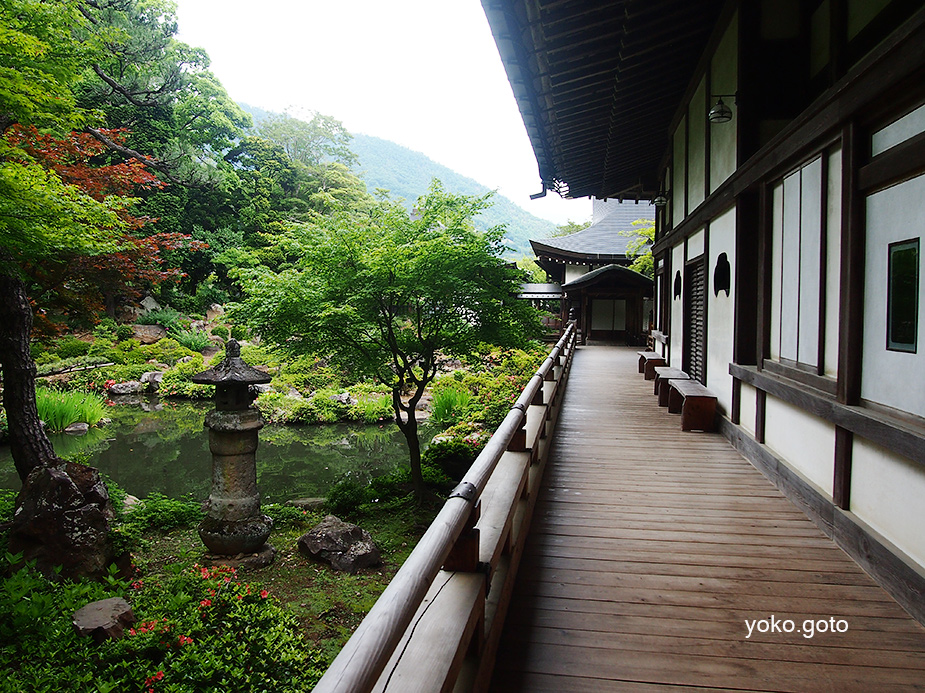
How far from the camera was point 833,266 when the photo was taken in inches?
135

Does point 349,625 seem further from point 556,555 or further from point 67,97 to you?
point 67,97

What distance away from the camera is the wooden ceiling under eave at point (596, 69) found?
475 centimetres

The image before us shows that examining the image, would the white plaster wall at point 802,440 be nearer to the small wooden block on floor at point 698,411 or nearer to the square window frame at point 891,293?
the square window frame at point 891,293

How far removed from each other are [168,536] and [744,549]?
6737 millimetres

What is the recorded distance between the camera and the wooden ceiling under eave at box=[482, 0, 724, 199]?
4750 mm

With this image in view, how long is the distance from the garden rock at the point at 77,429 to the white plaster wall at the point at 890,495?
14647 millimetres

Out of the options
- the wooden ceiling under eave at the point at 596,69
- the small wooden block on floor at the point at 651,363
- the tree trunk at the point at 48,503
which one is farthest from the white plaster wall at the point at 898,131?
the small wooden block on floor at the point at 651,363


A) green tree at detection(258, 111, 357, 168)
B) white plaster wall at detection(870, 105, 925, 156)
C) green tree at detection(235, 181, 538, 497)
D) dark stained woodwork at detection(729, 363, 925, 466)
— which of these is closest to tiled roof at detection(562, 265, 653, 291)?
green tree at detection(235, 181, 538, 497)

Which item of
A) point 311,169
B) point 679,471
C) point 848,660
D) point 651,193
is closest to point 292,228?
point 679,471

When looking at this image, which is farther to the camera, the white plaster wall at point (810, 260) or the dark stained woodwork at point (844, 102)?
the white plaster wall at point (810, 260)

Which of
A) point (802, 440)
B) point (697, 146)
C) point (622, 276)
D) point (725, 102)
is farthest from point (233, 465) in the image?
point (622, 276)

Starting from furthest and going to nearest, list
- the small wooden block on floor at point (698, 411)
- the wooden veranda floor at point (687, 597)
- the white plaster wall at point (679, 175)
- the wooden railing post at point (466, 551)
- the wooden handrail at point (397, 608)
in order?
the white plaster wall at point (679, 175), the small wooden block on floor at point (698, 411), the wooden veranda floor at point (687, 597), the wooden railing post at point (466, 551), the wooden handrail at point (397, 608)

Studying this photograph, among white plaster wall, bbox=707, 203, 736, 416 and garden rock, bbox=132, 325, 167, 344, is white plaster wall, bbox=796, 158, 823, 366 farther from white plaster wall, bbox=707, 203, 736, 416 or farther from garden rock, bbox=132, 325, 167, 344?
garden rock, bbox=132, 325, 167, 344

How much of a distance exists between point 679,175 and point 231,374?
7.15 meters
